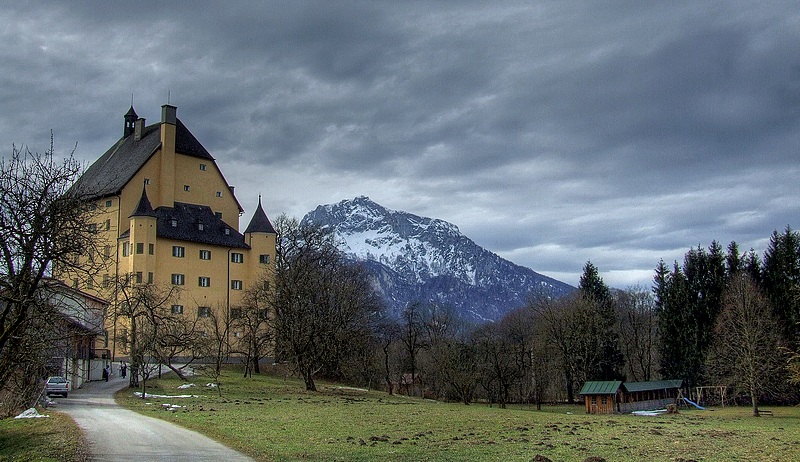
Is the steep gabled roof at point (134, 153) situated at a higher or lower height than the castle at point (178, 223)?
higher

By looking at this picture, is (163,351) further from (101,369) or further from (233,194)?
(233,194)

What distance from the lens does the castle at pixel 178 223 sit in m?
74.4

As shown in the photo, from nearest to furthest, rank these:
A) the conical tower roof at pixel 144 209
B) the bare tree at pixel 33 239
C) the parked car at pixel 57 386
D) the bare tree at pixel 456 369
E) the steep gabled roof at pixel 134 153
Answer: the bare tree at pixel 33 239 < the parked car at pixel 57 386 < the bare tree at pixel 456 369 < the conical tower roof at pixel 144 209 < the steep gabled roof at pixel 134 153

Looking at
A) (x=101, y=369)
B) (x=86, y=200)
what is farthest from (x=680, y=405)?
(x=86, y=200)

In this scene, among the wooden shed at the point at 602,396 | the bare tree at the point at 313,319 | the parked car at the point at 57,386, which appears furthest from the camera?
the wooden shed at the point at 602,396

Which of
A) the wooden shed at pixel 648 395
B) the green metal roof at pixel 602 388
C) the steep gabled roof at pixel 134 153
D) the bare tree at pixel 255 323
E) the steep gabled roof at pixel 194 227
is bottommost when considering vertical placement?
the wooden shed at pixel 648 395

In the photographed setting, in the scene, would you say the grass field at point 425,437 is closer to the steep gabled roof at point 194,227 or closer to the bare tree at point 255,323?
the bare tree at point 255,323

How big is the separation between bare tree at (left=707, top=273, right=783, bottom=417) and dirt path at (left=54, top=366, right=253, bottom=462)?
145ft

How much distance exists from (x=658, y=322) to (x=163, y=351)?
54739 millimetres

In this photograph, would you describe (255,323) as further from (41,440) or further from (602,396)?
(41,440)

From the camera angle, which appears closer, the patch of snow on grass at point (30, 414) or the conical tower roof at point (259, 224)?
the patch of snow on grass at point (30, 414)

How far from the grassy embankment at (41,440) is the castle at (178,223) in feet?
147

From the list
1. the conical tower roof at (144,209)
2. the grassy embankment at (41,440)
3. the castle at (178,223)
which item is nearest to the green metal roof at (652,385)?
the castle at (178,223)

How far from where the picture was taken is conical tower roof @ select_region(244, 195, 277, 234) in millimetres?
83250
